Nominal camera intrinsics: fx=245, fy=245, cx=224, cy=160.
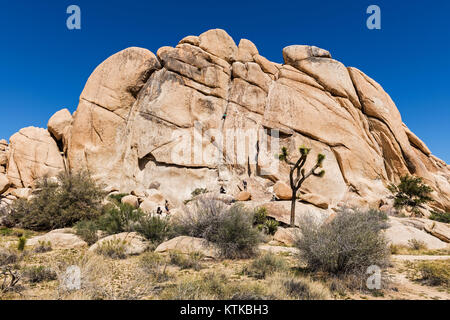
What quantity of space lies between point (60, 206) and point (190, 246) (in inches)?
378

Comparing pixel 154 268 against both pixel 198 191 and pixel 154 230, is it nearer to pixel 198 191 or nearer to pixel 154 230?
pixel 154 230

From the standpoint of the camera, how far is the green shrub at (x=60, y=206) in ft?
42.9

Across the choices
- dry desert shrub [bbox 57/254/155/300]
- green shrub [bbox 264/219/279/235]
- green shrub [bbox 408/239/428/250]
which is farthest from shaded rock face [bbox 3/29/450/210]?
dry desert shrub [bbox 57/254/155/300]

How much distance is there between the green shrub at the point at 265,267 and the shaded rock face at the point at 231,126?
18.0 metres

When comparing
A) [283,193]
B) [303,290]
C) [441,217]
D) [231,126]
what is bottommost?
[441,217]

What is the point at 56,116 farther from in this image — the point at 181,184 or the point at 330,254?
the point at 330,254

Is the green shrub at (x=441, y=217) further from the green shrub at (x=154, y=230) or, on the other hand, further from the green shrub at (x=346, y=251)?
the green shrub at (x=154, y=230)

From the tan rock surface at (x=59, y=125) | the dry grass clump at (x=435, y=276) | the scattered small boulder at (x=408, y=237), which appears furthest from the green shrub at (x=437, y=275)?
the tan rock surface at (x=59, y=125)

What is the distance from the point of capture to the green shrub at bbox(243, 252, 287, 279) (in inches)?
236

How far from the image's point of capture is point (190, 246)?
25.6ft

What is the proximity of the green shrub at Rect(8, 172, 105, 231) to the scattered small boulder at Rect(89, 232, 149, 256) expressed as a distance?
608 cm

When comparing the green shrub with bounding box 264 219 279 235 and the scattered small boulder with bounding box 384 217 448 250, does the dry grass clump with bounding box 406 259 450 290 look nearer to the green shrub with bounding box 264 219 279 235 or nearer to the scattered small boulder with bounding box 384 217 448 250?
the scattered small boulder with bounding box 384 217 448 250

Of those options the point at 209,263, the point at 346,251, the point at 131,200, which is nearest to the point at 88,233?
the point at 209,263
